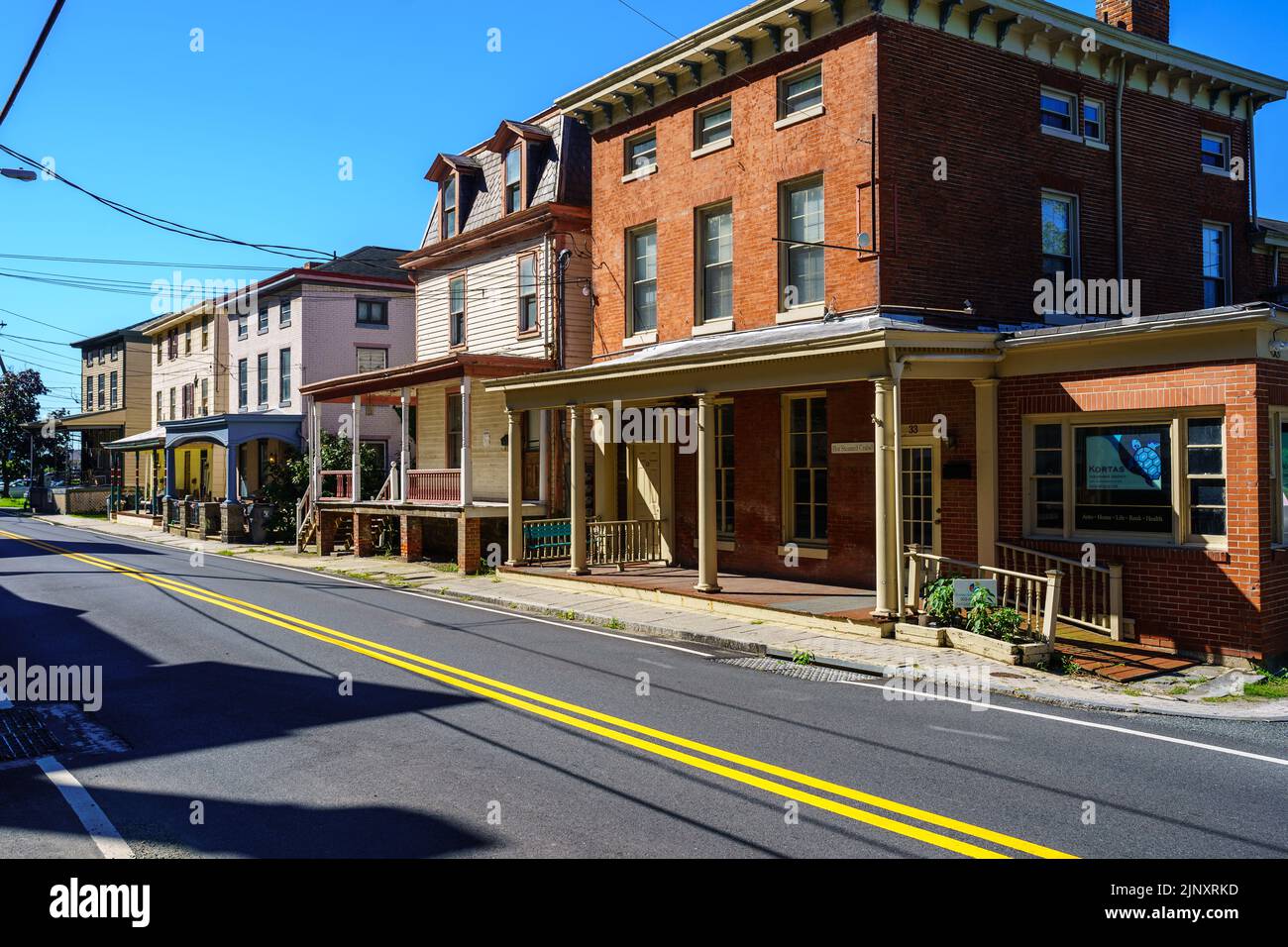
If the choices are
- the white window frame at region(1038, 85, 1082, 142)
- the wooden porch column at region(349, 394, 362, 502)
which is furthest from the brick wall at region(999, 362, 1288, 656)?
the wooden porch column at region(349, 394, 362, 502)

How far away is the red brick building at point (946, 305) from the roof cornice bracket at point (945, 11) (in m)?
0.07

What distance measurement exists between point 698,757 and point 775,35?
1433cm

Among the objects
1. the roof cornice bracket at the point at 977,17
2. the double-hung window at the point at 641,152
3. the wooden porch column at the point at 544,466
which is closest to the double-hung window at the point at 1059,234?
the roof cornice bracket at the point at 977,17

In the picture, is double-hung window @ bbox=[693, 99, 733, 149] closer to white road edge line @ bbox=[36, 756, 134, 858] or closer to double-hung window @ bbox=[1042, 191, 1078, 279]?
double-hung window @ bbox=[1042, 191, 1078, 279]

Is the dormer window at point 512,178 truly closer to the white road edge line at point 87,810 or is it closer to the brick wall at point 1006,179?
the brick wall at point 1006,179

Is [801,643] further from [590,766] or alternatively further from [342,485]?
[342,485]

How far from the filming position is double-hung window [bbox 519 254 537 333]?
25.0 meters

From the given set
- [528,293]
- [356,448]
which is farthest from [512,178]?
[356,448]

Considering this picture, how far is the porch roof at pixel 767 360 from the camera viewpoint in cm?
1370

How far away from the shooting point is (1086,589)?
1369 cm

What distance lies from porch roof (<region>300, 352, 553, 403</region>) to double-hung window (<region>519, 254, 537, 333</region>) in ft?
4.71
